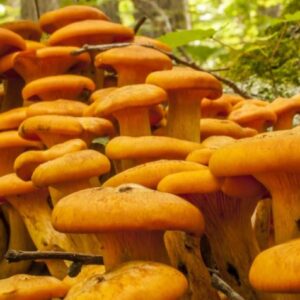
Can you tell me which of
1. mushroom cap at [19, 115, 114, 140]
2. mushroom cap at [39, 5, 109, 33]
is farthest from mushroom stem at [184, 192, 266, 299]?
mushroom cap at [39, 5, 109, 33]

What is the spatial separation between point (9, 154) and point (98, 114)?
0.74 meters

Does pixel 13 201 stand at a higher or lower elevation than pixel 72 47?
lower

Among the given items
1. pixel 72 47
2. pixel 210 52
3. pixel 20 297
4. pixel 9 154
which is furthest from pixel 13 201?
pixel 210 52

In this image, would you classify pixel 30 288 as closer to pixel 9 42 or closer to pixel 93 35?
pixel 9 42

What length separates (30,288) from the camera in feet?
7.64

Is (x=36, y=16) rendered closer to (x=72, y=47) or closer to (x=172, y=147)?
(x=72, y=47)

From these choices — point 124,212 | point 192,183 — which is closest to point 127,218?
point 124,212

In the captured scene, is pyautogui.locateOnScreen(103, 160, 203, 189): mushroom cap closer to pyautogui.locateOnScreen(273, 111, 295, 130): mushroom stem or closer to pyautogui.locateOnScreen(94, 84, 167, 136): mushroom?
pyautogui.locateOnScreen(94, 84, 167, 136): mushroom

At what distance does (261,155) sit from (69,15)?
270 cm

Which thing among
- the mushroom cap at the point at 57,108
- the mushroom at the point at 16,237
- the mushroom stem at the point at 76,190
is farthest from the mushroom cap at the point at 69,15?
the mushroom stem at the point at 76,190

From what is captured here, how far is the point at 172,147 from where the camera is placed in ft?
8.80

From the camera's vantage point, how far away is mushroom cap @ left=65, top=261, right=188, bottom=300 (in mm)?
1771

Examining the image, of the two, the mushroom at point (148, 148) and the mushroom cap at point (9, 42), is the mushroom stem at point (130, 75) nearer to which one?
the mushroom cap at point (9, 42)

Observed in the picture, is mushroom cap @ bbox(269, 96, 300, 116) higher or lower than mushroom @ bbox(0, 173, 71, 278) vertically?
higher
